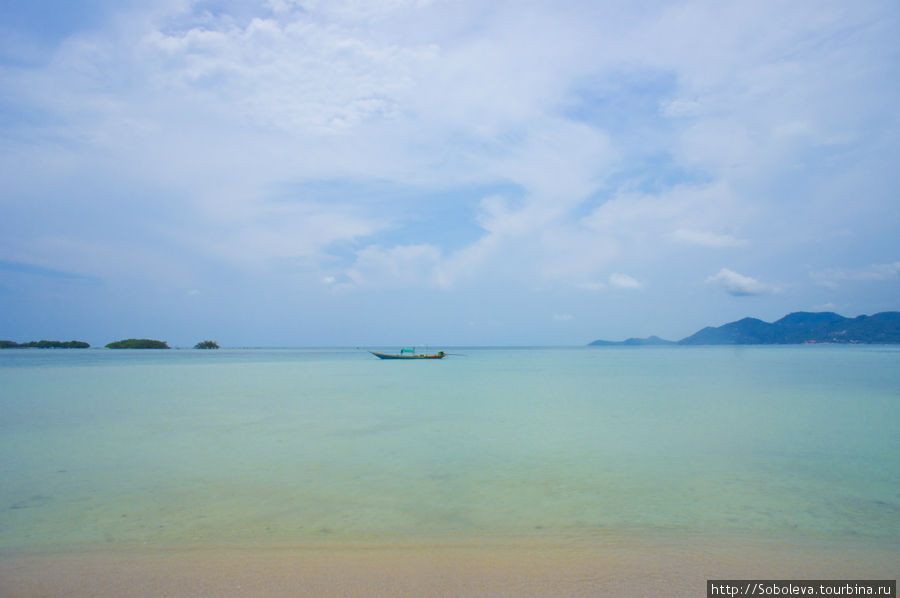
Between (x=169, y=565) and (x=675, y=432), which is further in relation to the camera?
(x=675, y=432)

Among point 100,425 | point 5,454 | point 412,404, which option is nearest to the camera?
point 5,454

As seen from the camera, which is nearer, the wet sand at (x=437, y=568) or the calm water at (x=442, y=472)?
the wet sand at (x=437, y=568)

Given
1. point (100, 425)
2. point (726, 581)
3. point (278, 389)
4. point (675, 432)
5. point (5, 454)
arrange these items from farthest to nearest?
point (278, 389) → point (100, 425) → point (675, 432) → point (5, 454) → point (726, 581)

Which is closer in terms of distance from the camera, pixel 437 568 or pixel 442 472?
pixel 437 568

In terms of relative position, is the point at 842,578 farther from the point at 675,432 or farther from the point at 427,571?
the point at 675,432

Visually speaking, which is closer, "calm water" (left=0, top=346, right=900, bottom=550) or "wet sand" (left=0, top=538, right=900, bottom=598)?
"wet sand" (left=0, top=538, right=900, bottom=598)

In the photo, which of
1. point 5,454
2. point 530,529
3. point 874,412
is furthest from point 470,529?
point 874,412

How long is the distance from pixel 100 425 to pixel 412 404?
937 centimetres

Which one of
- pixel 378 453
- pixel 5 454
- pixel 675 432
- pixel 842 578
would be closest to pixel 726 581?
pixel 842 578

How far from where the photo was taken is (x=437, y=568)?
450 cm

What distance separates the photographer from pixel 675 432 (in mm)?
12102

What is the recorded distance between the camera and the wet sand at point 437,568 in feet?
13.4

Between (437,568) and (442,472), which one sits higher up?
(437,568)

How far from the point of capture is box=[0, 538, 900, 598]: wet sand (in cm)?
407
